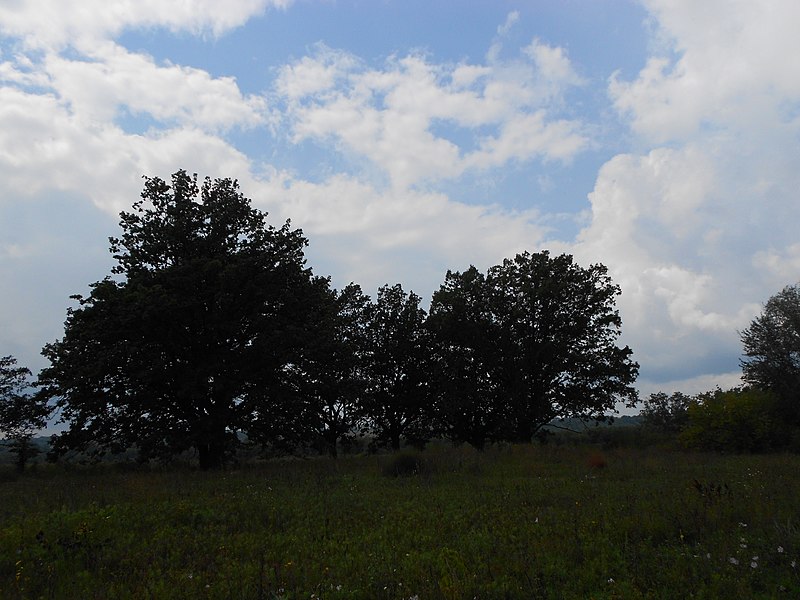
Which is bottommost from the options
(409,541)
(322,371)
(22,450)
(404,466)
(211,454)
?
(409,541)

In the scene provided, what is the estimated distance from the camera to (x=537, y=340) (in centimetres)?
3734

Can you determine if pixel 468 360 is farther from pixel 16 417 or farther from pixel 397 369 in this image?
pixel 16 417

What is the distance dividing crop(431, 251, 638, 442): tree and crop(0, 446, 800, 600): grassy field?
70.3 feet

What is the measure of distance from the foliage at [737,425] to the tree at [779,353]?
8.43 feet

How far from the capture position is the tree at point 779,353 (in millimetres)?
34625

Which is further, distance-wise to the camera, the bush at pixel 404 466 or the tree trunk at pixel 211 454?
the tree trunk at pixel 211 454

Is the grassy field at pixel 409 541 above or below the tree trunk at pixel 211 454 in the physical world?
below

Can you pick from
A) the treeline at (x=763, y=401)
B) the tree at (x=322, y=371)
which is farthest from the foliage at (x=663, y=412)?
the tree at (x=322, y=371)

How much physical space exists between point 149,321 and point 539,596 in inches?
765

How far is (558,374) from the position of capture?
3662cm

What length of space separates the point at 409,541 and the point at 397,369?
112 feet

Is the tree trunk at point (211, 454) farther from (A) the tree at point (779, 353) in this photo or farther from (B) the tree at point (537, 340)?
(A) the tree at point (779, 353)

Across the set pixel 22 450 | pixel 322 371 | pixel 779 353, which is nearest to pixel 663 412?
pixel 779 353

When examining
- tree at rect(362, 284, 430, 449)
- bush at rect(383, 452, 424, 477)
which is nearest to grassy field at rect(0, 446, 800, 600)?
bush at rect(383, 452, 424, 477)
